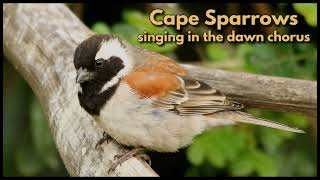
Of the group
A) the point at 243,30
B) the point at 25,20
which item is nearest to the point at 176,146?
the point at 25,20

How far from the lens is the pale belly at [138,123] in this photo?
12.3 feet

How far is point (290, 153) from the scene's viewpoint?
5.29 metres

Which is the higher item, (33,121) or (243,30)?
(243,30)

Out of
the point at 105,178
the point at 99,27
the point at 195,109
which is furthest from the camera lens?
the point at 99,27

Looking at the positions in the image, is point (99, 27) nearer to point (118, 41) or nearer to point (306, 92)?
point (118, 41)

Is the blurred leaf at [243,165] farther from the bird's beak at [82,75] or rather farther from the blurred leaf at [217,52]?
the bird's beak at [82,75]

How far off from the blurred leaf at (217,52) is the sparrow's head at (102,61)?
1186 mm

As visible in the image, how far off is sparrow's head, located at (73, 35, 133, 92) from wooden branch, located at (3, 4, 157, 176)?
0.24m

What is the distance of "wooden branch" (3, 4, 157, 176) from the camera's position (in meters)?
3.62

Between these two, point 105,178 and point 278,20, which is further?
point 278,20

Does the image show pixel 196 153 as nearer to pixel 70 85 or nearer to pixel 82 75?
pixel 70 85

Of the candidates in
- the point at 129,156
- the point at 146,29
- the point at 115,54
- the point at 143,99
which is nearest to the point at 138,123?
the point at 143,99

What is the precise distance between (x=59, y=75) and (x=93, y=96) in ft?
1.65

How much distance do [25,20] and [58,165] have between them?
3.63 feet
